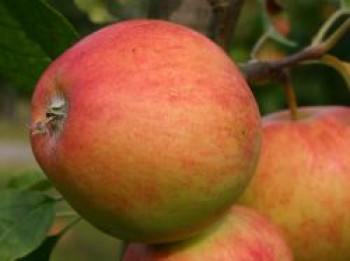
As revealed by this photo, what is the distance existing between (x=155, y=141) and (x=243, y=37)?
142 inches

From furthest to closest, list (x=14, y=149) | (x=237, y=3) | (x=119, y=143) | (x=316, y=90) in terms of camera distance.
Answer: (x=14, y=149) → (x=316, y=90) → (x=237, y=3) → (x=119, y=143)

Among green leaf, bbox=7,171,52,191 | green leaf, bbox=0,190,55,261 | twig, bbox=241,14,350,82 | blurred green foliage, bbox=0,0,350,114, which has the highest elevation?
twig, bbox=241,14,350,82

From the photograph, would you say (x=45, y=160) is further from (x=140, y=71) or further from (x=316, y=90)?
(x=316, y=90)

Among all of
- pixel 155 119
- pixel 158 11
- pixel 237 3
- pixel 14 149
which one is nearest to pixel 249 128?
pixel 155 119

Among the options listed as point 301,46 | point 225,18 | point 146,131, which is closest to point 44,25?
point 225,18

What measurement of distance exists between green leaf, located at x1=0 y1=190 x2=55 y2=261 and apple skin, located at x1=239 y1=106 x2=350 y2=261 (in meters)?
0.22

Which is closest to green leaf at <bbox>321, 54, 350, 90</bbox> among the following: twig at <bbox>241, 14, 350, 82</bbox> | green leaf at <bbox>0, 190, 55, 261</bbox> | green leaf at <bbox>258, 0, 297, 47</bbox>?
twig at <bbox>241, 14, 350, 82</bbox>

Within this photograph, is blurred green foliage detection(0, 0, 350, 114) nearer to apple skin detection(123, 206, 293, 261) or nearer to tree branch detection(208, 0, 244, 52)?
tree branch detection(208, 0, 244, 52)

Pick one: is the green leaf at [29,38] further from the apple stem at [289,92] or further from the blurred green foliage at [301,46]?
the blurred green foliage at [301,46]

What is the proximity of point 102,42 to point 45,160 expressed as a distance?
0.40ft

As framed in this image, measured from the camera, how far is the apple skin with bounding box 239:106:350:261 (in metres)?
1.04

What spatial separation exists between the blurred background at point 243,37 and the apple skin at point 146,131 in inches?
5.2

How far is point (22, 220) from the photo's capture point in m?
1.05

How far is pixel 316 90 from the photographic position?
5543 millimetres
